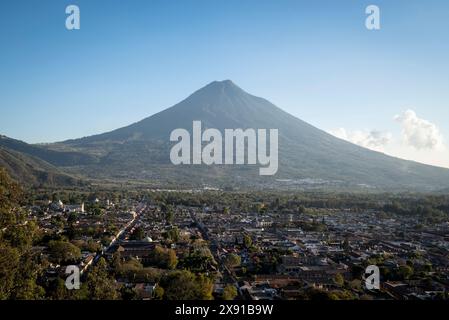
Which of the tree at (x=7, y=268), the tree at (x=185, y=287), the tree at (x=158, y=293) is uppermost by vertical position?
the tree at (x=7, y=268)

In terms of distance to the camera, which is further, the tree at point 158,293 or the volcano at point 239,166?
the volcano at point 239,166

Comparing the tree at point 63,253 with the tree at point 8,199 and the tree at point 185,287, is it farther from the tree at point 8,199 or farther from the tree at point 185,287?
the tree at point 8,199

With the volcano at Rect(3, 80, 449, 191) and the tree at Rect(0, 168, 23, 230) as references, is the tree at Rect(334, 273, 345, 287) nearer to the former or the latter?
the tree at Rect(0, 168, 23, 230)

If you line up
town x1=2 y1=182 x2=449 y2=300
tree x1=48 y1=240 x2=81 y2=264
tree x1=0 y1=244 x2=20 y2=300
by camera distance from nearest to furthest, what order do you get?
1. tree x1=0 y1=244 x2=20 y2=300
2. town x1=2 y1=182 x2=449 y2=300
3. tree x1=48 y1=240 x2=81 y2=264

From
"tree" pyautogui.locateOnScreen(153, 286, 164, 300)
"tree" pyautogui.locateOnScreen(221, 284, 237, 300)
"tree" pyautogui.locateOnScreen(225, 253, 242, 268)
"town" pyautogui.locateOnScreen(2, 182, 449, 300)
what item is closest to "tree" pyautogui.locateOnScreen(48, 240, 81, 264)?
"town" pyautogui.locateOnScreen(2, 182, 449, 300)

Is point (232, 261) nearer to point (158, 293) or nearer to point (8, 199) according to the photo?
point (158, 293)

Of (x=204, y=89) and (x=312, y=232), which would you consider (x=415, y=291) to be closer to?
(x=312, y=232)

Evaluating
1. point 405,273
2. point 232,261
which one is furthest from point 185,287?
point 405,273

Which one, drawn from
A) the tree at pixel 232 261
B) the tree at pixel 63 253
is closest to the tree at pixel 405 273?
the tree at pixel 232 261

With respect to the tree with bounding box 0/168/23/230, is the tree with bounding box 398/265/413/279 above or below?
below

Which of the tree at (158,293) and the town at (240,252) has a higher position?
the tree at (158,293)
